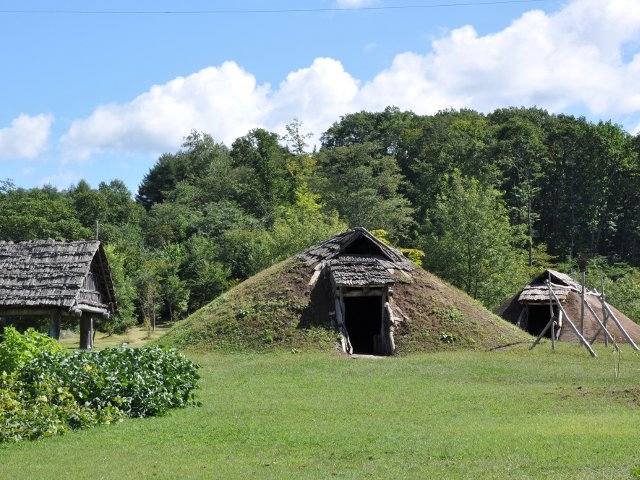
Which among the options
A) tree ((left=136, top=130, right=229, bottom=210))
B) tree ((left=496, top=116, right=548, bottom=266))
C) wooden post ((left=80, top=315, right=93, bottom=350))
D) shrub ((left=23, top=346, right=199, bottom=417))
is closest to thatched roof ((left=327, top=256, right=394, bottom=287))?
wooden post ((left=80, top=315, right=93, bottom=350))

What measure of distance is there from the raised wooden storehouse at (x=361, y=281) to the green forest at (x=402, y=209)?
1512cm

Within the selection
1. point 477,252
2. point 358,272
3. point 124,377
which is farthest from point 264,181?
point 124,377

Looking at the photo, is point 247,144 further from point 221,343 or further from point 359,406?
point 359,406

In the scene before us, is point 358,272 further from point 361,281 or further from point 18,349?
point 18,349

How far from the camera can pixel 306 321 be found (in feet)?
97.7

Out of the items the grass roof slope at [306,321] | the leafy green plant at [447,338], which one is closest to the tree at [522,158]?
the grass roof slope at [306,321]

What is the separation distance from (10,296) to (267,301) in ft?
28.2

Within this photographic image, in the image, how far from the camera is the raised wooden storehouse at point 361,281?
97.7 ft

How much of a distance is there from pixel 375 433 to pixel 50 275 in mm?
16777

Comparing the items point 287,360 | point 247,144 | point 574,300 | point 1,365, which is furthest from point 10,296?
point 247,144

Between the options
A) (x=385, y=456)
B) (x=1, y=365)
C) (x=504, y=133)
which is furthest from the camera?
(x=504, y=133)

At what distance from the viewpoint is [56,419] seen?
13969mm

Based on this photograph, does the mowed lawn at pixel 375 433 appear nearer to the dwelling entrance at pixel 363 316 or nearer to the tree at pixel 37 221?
the dwelling entrance at pixel 363 316

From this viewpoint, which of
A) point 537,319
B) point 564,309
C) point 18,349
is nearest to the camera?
point 18,349
